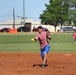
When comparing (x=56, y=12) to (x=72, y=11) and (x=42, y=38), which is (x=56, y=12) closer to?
(x=72, y=11)

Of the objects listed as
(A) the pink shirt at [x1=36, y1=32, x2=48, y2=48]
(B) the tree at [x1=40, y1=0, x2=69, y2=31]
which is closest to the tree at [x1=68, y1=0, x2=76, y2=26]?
(B) the tree at [x1=40, y1=0, x2=69, y2=31]

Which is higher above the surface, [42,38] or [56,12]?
[56,12]

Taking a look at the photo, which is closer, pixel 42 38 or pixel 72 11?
pixel 42 38

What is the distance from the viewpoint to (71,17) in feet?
245

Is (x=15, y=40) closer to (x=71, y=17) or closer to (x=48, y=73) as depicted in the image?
(x=48, y=73)

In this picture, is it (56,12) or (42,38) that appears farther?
(56,12)

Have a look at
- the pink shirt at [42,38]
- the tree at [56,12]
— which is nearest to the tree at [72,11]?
the tree at [56,12]

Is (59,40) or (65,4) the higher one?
(65,4)

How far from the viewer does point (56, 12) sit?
7262 centimetres

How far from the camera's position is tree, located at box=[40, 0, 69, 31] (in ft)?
239

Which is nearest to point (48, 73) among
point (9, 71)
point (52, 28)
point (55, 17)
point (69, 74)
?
point (69, 74)

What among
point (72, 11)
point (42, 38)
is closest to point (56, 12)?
point (72, 11)

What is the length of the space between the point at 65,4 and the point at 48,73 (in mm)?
63064

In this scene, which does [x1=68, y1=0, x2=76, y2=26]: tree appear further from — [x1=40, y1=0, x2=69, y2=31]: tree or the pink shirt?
the pink shirt
